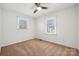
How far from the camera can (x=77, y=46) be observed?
1.27 m

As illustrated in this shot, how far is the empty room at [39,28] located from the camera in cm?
126

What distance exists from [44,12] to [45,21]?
Result: 0.17 metres

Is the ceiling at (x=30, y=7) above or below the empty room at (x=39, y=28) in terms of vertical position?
above

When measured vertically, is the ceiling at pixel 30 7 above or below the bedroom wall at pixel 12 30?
above

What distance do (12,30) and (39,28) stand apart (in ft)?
1.66

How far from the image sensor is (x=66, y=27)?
4.33 feet

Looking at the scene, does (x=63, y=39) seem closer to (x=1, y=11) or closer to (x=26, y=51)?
(x=26, y=51)

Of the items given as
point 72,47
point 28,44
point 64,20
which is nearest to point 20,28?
point 28,44

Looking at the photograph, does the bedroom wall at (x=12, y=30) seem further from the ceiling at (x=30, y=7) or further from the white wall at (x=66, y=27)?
the white wall at (x=66, y=27)

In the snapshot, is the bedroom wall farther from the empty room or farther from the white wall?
the white wall

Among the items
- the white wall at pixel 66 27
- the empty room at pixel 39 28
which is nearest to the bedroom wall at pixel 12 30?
the empty room at pixel 39 28

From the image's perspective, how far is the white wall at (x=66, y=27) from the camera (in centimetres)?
126

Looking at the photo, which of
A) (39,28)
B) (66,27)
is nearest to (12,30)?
(39,28)

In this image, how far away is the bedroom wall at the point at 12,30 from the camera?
4.17 feet
